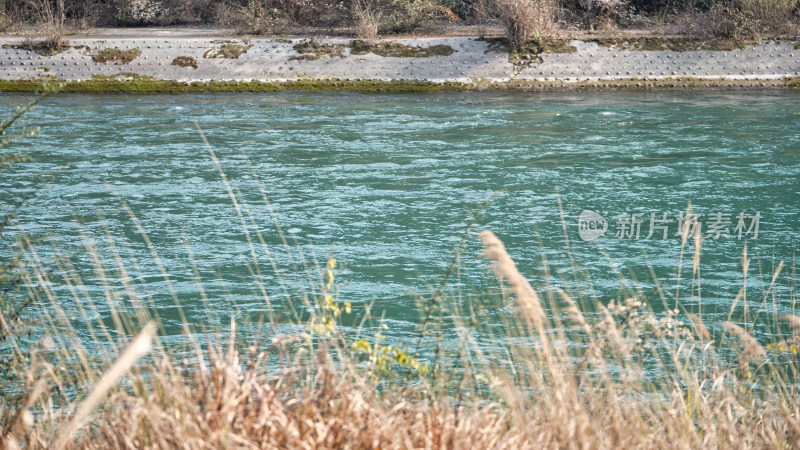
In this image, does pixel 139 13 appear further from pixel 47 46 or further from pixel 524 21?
pixel 524 21

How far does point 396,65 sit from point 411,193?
7248 mm

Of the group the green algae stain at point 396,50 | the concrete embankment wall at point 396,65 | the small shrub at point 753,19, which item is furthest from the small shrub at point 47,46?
the small shrub at point 753,19

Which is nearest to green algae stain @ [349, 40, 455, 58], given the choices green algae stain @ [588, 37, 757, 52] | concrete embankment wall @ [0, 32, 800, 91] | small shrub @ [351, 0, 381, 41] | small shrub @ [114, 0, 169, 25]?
concrete embankment wall @ [0, 32, 800, 91]

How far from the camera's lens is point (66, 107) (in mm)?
13664

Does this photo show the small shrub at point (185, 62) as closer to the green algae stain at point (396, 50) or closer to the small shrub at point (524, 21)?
the green algae stain at point (396, 50)

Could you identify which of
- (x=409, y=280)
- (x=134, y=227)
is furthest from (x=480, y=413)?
(x=134, y=227)

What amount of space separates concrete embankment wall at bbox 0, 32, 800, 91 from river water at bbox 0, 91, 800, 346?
2.47 feet

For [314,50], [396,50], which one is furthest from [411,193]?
→ [314,50]

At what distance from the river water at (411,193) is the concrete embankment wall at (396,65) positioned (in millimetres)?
753

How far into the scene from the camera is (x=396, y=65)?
1551cm

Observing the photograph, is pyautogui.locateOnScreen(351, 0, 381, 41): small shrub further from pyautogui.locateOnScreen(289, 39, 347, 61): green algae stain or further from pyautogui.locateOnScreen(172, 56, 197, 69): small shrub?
pyautogui.locateOnScreen(172, 56, 197, 69): small shrub

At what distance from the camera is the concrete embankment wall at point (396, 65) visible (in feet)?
49.6

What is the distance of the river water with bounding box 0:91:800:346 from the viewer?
20.1ft

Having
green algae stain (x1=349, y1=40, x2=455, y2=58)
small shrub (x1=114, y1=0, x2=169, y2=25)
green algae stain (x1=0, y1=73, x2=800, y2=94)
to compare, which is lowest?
Answer: green algae stain (x1=0, y1=73, x2=800, y2=94)
